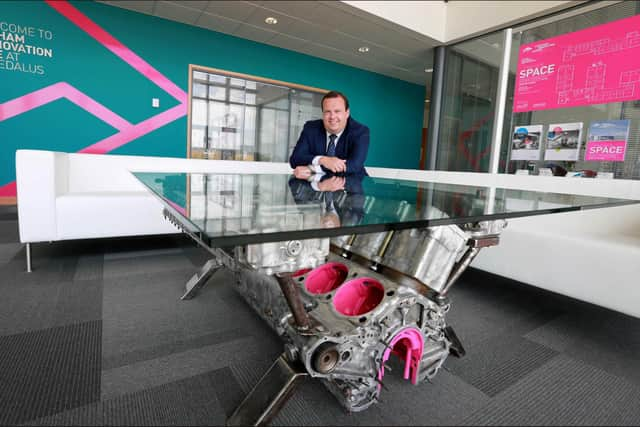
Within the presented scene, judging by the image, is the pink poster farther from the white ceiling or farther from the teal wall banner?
the teal wall banner

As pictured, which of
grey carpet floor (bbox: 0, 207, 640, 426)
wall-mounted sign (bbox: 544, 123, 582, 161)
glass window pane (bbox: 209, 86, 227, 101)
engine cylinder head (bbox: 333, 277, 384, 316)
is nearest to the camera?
grey carpet floor (bbox: 0, 207, 640, 426)

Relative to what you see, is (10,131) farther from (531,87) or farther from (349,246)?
(531,87)

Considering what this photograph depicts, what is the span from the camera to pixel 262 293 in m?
1.31

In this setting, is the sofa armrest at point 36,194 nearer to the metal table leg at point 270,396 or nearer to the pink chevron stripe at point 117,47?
the metal table leg at point 270,396

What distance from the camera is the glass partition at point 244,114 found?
5.54m

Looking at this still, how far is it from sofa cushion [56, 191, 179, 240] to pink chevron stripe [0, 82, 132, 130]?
302 cm

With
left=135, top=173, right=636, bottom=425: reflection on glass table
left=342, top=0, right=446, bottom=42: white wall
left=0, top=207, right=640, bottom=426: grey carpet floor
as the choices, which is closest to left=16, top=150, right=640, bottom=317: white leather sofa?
left=0, top=207, right=640, bottom=426: grey carpet floor

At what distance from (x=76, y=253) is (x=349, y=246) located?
89.6 inches

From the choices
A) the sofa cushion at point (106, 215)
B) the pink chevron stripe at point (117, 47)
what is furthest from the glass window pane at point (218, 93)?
the sofa cushion at point (106, 215)

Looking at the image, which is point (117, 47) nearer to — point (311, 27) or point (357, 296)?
point (311, 27)

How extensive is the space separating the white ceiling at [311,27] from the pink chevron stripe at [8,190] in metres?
2.66

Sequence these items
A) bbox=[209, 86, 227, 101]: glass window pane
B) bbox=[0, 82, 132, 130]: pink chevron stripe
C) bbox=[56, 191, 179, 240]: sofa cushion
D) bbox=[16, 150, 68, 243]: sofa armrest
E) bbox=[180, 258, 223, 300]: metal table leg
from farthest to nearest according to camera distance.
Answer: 1. bbox=[209, 86, 227, 101]: glass window pane
2. bbox=[0, 82, 132, 130]: pink chevron stripe
3. bbox=[56, 191, 179, 240]: sofa cushion
4. bbox=[16, 150, 68, 243]: sofa armrest
5. bbox=[180, 258, 223, 300]: metal table leg

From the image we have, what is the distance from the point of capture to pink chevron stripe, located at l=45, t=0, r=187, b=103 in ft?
14.6

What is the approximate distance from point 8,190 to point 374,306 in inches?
206
